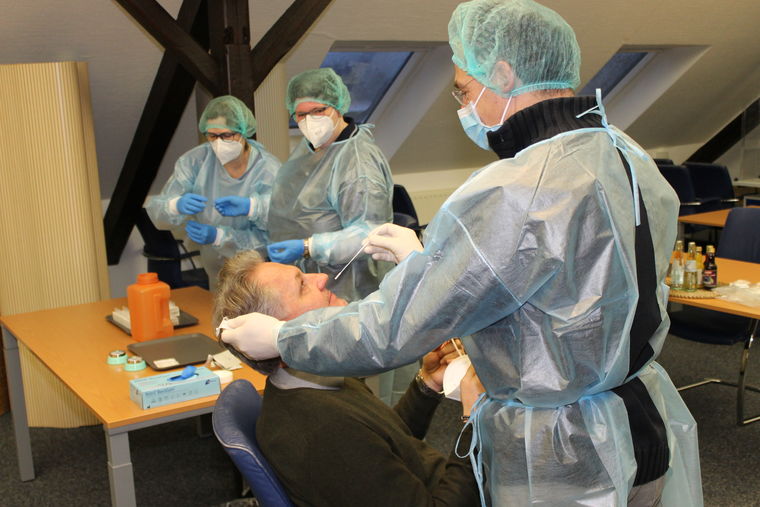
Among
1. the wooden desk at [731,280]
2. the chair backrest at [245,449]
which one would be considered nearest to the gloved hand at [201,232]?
the chair backrest at [245,449]

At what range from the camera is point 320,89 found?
9.04ft

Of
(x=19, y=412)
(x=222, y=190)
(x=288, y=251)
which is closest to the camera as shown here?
(x=288, y=251)

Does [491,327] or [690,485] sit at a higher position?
[491,327]

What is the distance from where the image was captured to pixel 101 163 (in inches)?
185

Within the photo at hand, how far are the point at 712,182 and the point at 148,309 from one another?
17.2ft

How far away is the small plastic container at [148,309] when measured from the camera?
2.40 meters

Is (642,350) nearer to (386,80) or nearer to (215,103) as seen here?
(215,103)

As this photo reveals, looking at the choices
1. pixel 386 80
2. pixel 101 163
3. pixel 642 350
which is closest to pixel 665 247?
pixel 642 350

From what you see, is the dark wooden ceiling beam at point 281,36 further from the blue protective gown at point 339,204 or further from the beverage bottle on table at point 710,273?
the beverage bottle on table at point 710,273

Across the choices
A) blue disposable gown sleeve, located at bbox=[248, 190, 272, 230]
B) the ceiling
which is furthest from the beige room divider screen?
blue disposable gown sleeve, located at bbox=[248, 190, 272, 230]

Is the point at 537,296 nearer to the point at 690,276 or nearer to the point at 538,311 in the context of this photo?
the point at 538,311

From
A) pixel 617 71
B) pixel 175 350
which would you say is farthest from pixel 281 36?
pixel 617 71

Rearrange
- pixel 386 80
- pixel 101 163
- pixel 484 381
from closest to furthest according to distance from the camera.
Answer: pixel 484 381, pixel 101 163, pixel 386 80

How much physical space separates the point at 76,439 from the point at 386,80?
343 centimetres
